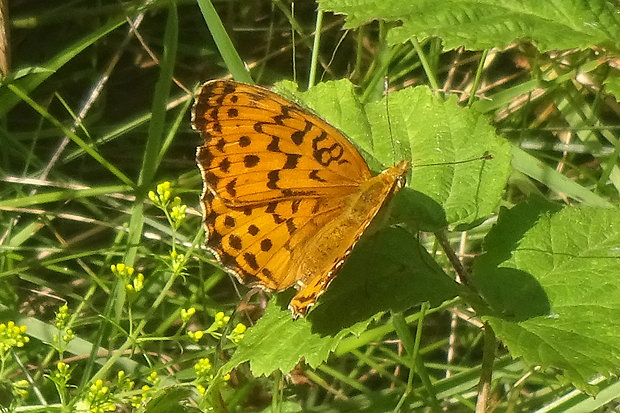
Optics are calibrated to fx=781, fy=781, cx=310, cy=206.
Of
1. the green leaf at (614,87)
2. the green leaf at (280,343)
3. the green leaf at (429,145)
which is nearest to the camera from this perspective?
the green leaf at (614,87)

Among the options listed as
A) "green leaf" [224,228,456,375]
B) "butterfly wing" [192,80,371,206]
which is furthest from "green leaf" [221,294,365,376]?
"butterfly wing" [192,80,371,206]

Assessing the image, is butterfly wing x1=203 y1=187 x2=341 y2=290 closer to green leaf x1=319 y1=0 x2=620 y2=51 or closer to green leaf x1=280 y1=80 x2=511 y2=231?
green leaf x1=280 y1=80 x2=511 y2=231

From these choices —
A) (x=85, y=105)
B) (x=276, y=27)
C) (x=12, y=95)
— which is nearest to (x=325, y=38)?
(x=276, y=27)

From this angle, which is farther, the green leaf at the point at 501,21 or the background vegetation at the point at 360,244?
the background vegetation at the point at 360,244

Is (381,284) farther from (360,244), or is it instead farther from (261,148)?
(261,148)

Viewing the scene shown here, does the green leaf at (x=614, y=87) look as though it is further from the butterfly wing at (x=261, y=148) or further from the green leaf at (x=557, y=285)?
the butterfly wing at (x=261, y=148)

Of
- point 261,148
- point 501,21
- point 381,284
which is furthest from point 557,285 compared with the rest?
point 261,148

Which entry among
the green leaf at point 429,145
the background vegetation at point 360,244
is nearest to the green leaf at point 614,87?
the background vegetation at point 360,244
